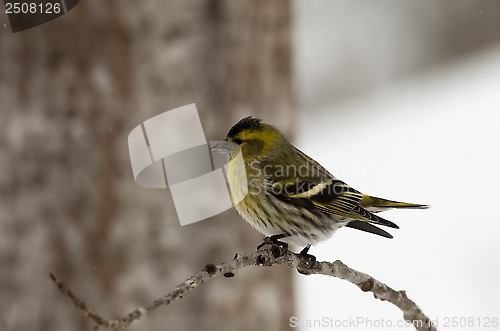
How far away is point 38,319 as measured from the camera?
121 inches

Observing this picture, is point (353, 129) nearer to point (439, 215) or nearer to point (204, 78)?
point (439, 215)

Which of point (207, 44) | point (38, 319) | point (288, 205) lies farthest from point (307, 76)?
point (288, 205)

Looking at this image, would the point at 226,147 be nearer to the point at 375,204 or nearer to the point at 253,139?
the point at 253,139

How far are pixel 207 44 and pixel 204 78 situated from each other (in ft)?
0.50

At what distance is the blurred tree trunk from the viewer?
3.10 meters

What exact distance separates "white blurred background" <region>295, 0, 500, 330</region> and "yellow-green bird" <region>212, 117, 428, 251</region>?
160 centimetres

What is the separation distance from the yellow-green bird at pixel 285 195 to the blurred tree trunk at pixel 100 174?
0.96m

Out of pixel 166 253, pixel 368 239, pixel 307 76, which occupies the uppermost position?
pixel 166 253

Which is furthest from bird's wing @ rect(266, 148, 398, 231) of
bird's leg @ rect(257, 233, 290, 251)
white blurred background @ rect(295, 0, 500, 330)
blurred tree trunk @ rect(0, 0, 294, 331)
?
white blurred background @ rect(295, 0, 500, 330)

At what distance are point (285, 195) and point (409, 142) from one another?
4.25m

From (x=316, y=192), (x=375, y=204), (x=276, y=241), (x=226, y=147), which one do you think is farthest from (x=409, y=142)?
(x=226, y=147)

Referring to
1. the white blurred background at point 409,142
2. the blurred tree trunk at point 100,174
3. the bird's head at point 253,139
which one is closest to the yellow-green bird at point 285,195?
the bird's head at point 253,139

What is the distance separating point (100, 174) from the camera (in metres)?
3.14

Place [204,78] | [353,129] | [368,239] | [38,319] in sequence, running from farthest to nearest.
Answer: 1. [353,129]
2. [368,239]
3. [204,78]
4. [38,319]
